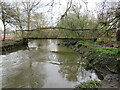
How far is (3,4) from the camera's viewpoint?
9.45 m

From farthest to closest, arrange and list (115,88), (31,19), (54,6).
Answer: (31,19), (115,88), (54,6)

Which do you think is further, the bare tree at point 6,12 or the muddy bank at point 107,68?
the bare tree at point 6,12

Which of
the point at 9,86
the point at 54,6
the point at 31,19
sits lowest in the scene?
the point at 9,86

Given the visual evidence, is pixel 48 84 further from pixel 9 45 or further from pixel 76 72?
pixel 9 45

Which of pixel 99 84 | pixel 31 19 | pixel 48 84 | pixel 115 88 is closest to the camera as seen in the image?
pixel 115 88

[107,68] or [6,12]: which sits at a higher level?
[6,12]

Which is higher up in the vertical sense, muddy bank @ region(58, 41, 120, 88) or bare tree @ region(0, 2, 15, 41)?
bare tree @ region(0, 2, 15, 41)

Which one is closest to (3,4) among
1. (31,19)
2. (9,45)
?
(9,45)

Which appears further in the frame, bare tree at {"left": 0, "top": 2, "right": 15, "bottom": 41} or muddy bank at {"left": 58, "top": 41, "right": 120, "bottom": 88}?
bare tree at {"left": 0, "top": 2, "right": 15, "bottom": 41}

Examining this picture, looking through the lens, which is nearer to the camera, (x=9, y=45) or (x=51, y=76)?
(x=51, y=76)

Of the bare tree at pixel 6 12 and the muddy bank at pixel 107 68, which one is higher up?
the bare tree at pixel 6 12

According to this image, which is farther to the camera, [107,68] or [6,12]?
[6,12]

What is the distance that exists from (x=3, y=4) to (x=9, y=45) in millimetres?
3938

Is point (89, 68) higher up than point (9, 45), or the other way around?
point (9, 45)
